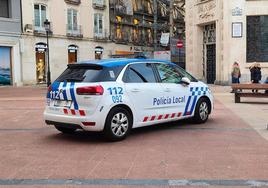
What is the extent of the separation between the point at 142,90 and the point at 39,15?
2917cm

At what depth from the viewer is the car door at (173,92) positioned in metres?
9.15

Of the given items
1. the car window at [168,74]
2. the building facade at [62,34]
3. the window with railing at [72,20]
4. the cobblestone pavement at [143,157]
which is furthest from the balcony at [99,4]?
the car window at [168,74]

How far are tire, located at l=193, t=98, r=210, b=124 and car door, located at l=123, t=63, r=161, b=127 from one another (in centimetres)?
154

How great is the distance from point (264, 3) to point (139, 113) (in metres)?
19.5

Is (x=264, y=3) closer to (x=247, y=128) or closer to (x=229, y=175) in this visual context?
(x=247, y=128)

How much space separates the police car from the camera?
774 centimetres

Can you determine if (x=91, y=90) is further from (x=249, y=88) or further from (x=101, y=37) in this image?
(x=101, y=37)

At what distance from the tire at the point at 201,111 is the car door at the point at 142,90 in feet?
5.06

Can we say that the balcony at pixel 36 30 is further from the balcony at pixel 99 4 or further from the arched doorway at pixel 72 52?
the balcony at pixel 99 4

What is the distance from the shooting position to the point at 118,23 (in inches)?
1785

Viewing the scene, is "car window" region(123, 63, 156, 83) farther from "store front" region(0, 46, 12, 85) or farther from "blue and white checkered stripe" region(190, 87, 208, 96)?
"store front" region(0, 46, 12, 85)

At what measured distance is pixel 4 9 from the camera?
108ft

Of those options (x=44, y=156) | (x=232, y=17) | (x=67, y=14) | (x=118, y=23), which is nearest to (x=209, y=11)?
(x=232, y=17)

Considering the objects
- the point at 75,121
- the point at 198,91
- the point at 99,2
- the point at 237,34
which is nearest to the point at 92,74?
the point at 75,121
